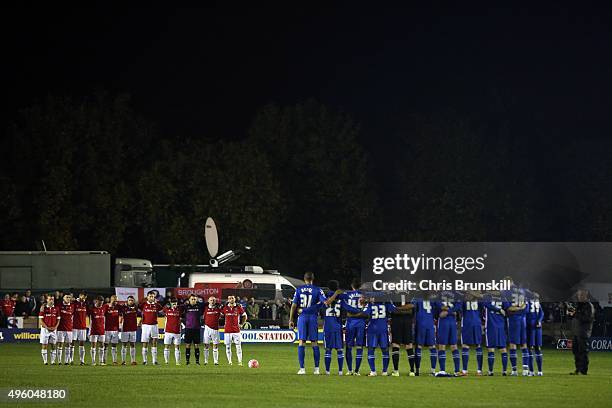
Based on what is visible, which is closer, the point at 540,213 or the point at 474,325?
the point at 474,325

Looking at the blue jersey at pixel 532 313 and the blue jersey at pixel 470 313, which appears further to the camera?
the blue jersey at pixel 532 313

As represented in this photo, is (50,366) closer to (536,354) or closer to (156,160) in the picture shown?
(536,354)

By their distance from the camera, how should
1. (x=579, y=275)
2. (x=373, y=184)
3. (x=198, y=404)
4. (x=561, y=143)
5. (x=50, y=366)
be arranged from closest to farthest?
(x=198, y=404), (x=50, y=366), (x=579, y=275), (x=373, y=184), (x=561, y=143)

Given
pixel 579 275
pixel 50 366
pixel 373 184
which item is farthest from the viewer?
pixel 373 184

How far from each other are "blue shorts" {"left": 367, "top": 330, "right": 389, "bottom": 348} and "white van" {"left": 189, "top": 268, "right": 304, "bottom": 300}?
28.9 m

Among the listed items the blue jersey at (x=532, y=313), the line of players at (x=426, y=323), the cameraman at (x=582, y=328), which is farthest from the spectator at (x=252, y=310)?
the blue jersey at (x=532, y=313)

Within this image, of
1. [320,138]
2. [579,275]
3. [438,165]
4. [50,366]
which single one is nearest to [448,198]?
[438,165]

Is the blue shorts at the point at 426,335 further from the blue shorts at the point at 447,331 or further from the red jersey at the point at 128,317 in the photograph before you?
the red jersey at the point at 128,317

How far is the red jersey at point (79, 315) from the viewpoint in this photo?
43500 millimetres

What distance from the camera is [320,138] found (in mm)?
93500

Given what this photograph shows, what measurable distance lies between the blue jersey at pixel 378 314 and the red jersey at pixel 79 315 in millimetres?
12745

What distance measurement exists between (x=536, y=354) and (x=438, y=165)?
196 feet

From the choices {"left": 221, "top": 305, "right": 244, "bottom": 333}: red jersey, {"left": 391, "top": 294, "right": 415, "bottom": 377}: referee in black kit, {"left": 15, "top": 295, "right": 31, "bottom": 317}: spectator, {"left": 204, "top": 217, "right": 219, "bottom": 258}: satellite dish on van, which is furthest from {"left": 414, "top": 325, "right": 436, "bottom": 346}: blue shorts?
{"left": 204, "top": 217, "right": 219, "bottom": 258}: satellite dish on van

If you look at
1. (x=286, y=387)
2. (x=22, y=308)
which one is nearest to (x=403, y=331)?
(x=286, y=387)
